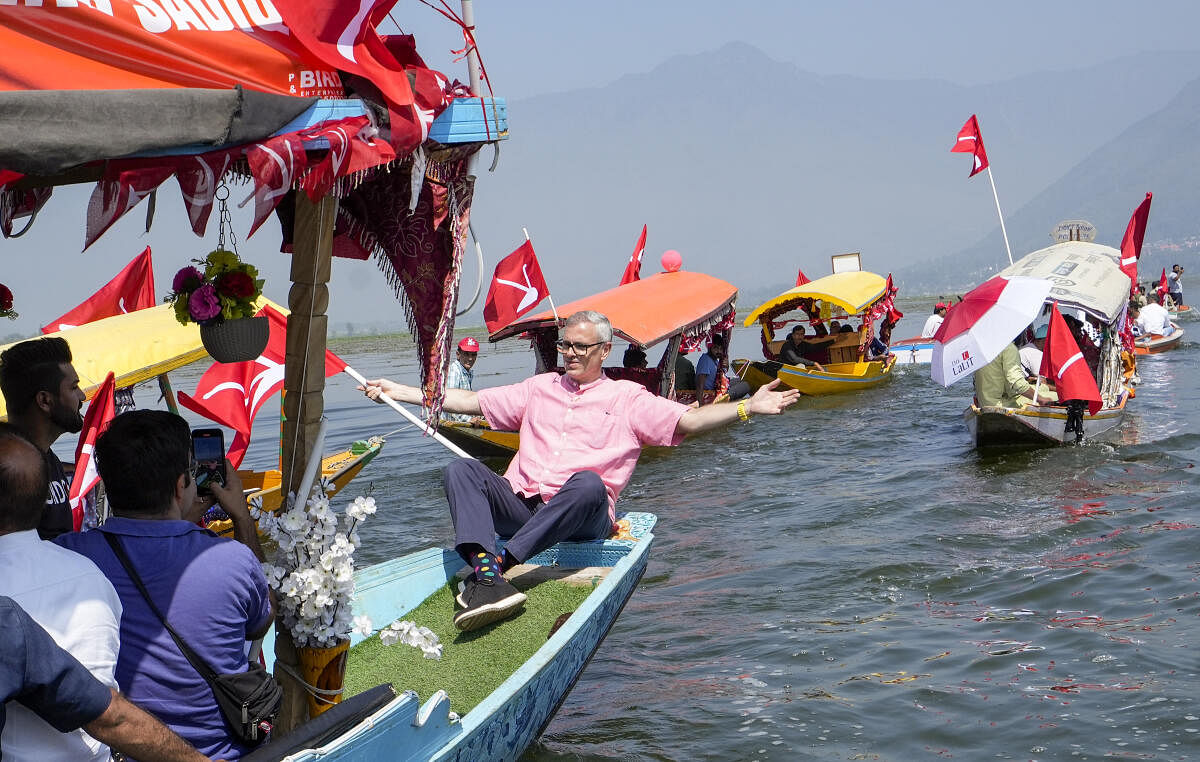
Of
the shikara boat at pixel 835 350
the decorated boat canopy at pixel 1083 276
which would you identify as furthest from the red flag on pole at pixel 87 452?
the shikara boat at pixel 835 350

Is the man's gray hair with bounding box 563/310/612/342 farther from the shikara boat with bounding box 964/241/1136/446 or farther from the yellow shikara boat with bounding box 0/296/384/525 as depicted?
the shikara boat with bounding box 964/241/1136/446

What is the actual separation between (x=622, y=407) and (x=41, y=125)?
4.16 metres

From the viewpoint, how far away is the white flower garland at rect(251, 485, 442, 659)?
3.60 metres

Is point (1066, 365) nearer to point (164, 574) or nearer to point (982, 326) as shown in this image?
point (982, 326)

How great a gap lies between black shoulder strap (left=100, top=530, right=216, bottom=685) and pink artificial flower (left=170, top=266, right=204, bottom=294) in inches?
51.6

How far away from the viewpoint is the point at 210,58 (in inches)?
127

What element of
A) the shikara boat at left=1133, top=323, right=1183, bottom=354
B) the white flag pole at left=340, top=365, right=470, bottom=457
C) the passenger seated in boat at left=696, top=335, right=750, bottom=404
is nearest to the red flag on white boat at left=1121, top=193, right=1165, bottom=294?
the passenger seated in boat at left=696, top=335, right=750, bottom=404

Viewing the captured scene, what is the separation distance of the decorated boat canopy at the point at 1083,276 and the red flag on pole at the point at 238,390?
28.9 feet

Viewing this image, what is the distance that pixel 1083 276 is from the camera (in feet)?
43.9

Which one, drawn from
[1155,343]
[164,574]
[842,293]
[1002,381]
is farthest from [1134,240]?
[164,574]

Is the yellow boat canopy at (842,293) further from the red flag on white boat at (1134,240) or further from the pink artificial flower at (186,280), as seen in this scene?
the pink artificial flower at (186,280)

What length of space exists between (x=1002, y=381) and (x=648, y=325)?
15.5 ft

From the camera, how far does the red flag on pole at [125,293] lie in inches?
399

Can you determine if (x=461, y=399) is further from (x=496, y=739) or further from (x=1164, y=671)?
(x=1164, y=671)
